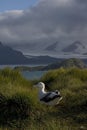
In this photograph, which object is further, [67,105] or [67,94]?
[67,94]

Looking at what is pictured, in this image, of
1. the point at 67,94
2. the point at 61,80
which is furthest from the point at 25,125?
the point at 61,80

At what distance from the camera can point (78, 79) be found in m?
19.5

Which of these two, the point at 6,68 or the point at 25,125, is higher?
the point at 6,68

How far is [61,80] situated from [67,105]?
15.7 ft

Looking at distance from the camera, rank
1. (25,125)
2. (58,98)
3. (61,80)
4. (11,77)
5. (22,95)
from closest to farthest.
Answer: (25,125) → (22,95) → (58,98) → (11,77) → (61,80)

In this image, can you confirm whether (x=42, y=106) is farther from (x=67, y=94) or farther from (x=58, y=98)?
(x=67, y=94)

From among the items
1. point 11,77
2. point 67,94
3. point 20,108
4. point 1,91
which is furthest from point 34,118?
point 11,77

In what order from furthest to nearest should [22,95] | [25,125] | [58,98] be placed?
[58,98]
[22,95]
[25,125]

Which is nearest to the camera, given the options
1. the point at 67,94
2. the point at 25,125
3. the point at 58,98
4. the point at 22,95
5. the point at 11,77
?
the point at 25,125

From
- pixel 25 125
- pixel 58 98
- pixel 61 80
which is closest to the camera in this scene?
pixel 25 125

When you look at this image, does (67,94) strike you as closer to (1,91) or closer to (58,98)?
(58,98)

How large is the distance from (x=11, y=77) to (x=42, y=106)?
3.74m

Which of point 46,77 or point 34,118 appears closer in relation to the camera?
point 34,118

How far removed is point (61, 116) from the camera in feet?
42.6
